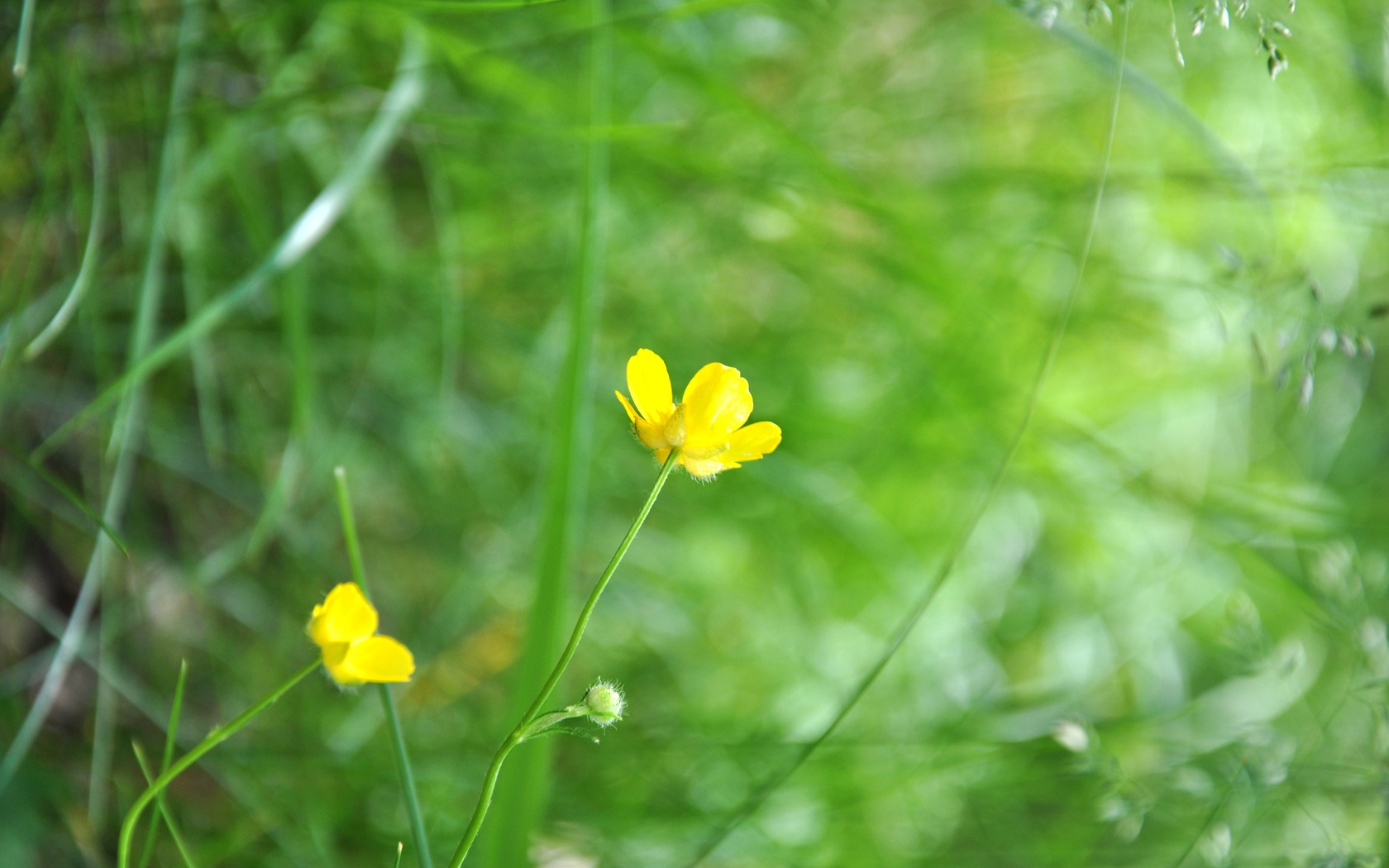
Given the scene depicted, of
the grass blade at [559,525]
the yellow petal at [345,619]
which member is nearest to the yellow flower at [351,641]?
the yellow petal at [345,619]

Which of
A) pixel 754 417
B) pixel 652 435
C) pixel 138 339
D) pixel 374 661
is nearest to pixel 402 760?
pixel 374 661

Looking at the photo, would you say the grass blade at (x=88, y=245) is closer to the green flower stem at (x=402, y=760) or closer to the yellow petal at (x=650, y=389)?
the green flower stem at (x=402, y=760)

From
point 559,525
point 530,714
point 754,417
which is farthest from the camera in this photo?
point 754,417

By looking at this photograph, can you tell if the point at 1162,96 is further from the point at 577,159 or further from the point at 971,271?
the point at 577,159

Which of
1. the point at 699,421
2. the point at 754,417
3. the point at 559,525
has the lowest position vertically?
the point at 754,417

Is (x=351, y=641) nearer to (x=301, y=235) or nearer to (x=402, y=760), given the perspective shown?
(x=402, y=760)

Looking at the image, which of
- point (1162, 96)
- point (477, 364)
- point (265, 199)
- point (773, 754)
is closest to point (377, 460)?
point (477, 364)
